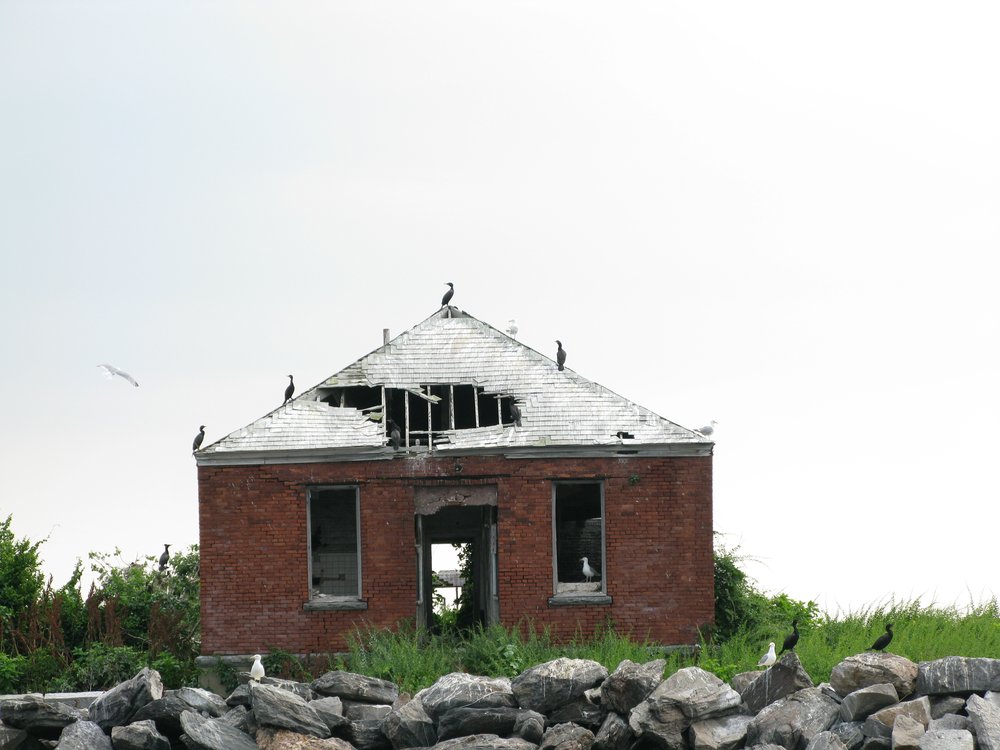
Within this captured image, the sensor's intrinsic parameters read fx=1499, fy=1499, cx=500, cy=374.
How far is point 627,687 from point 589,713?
64 centimetres

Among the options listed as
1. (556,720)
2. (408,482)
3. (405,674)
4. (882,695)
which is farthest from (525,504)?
(882,695)

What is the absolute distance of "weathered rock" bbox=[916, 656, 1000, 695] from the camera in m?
19.0

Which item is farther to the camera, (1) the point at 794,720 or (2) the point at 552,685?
(2) the point at 552,685

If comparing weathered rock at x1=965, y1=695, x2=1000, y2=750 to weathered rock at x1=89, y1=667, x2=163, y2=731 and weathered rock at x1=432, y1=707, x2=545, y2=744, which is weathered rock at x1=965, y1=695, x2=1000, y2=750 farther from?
weathered rock at x1=89, y1=667, x2=163, y2=731

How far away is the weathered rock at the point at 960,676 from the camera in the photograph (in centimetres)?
1898

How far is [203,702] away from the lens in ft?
67.1

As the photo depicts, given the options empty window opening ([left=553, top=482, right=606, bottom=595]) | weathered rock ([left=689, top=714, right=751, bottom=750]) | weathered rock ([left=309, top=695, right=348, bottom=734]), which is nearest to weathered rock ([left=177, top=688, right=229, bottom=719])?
weathered rock ([left=309, top=695, right=348, bottom=734])

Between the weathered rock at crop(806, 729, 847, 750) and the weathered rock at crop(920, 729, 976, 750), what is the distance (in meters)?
0.99

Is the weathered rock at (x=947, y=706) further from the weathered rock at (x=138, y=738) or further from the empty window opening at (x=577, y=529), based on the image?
the weathered rock at (x=138, y=738)

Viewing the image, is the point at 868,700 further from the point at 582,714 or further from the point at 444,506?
the point at 444,506

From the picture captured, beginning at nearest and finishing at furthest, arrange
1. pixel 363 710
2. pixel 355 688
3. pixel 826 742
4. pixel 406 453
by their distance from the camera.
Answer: pixel 826 742
pixel 363 710
pixel 355 688
pixel 406 453

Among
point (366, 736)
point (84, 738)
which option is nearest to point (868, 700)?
point (366, 736)

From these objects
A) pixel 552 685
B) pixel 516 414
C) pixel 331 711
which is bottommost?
pixel 331 711

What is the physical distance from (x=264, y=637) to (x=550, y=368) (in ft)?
21.6
